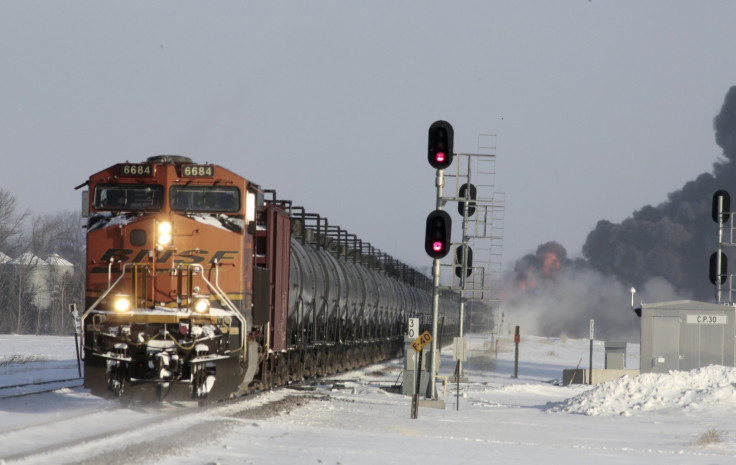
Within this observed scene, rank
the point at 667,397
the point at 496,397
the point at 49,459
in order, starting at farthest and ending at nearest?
1. the point at 496,397
2. the point at 667,397
3. the point at 49,459

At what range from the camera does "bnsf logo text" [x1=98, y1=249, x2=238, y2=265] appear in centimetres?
1781

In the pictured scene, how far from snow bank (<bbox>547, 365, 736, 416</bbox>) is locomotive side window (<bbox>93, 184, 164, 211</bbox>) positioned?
1360 cm

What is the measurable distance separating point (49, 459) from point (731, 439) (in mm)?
13549

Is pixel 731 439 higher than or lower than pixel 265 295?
lower

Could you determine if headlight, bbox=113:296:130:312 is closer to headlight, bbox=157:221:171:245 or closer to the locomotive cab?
the locomotive cab

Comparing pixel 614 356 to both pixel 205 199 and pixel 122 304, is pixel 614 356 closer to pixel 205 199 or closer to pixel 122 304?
pixel 205 199

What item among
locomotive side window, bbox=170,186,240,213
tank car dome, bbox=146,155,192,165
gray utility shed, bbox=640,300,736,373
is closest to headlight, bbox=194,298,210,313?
locomotive side window, bbox=170,186,240,213

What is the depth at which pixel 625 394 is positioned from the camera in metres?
27.7

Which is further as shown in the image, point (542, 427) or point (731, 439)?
point (542, 427)

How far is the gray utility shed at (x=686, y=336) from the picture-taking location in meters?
35.8

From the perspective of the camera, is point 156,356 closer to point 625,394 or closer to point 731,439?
point 731,439

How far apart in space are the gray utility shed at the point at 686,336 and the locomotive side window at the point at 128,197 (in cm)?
2289

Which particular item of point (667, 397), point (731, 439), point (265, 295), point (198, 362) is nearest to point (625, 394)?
point (667, 397)

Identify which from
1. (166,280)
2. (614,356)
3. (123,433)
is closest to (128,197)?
(166,280)
